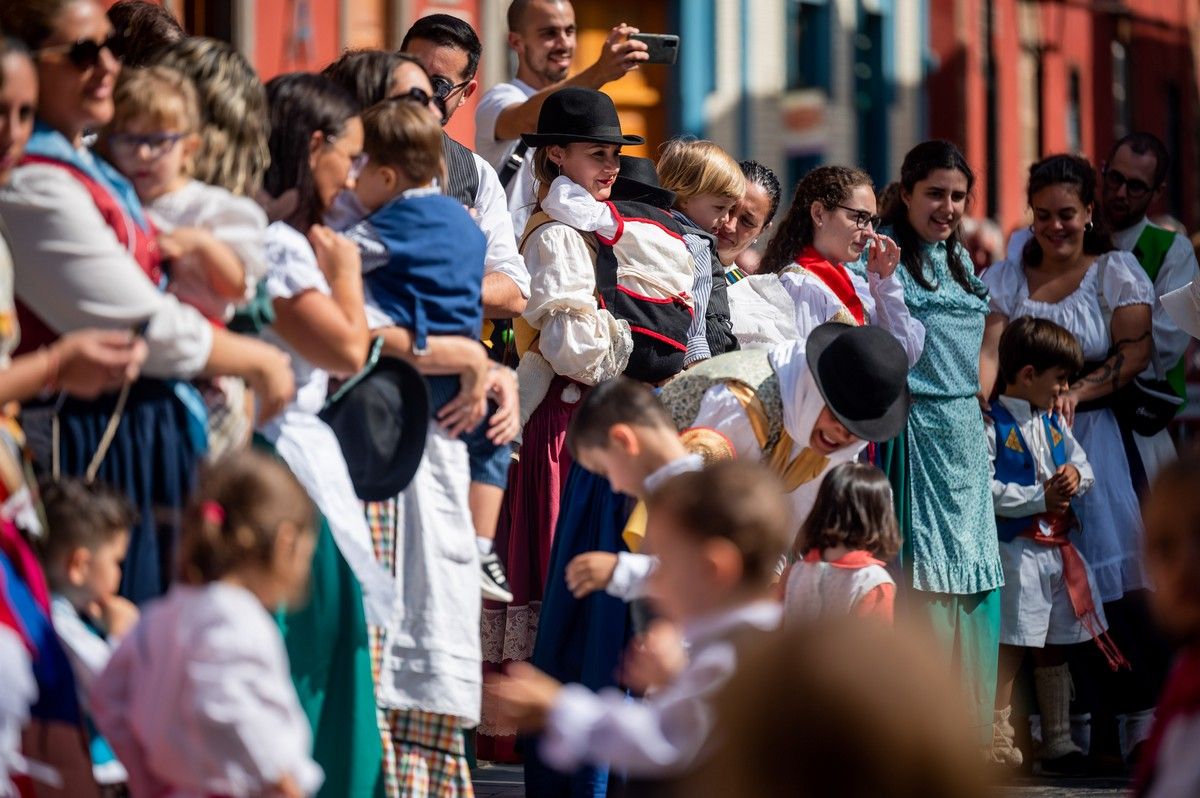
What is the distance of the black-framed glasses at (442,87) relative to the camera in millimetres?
6016

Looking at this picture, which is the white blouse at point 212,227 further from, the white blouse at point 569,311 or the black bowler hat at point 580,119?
the black bowler hat at point 580,119

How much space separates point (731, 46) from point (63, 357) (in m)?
16.3

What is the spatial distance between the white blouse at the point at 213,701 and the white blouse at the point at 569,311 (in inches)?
106

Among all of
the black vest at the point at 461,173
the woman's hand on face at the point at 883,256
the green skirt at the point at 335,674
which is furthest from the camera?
the woman's hand on face at the point at 883,256

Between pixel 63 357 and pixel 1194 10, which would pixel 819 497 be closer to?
pixel 63 357

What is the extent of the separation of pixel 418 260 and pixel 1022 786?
10.9 ft

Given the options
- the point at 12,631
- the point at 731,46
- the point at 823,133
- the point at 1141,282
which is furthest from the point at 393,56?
the point at 823,133

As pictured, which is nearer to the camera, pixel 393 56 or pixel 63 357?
pixel 63 357

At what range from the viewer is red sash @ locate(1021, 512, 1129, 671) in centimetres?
734

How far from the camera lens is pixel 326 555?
4.35 m

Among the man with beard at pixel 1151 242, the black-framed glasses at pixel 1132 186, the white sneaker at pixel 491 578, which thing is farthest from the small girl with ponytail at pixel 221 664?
the black-framed glasses at pixel 1132 186

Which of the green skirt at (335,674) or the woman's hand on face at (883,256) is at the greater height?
the woman's hand on face at (883,256)

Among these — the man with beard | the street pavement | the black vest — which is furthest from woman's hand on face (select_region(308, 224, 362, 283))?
the man with beard

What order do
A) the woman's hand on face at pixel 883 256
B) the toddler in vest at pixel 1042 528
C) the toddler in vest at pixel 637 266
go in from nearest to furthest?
the toddler in vest at pixel 637 266 < the woman's hand on face at pixel 883 256 < the toddler in vest at pixel 1042 528
